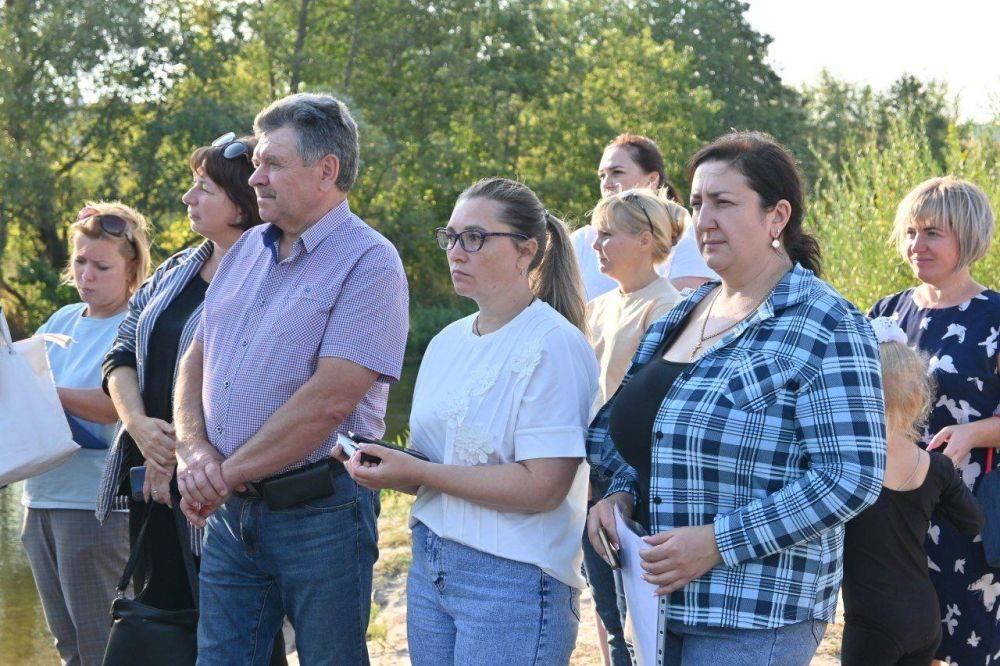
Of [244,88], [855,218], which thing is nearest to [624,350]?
[855,218]

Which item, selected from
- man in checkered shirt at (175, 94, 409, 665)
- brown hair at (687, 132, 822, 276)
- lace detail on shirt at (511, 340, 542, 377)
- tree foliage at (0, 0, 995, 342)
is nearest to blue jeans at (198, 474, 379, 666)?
man in checkered shirt at (175, 94, 409, 665)

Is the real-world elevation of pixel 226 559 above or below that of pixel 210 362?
below

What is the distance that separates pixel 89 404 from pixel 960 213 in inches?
126

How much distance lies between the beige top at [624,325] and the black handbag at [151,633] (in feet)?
5.02

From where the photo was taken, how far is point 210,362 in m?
3.16

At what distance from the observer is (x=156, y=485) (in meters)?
3.37

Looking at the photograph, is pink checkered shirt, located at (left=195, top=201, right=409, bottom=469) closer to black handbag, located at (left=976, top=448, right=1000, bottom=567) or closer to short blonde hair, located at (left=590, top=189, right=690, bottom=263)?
short blonde hair, located at (left=590, top=189, right=690, bottom=263)

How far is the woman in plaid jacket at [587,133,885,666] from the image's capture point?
2.27m

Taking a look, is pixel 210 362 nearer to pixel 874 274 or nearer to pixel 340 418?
pixel 340 418

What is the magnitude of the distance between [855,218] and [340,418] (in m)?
5.82

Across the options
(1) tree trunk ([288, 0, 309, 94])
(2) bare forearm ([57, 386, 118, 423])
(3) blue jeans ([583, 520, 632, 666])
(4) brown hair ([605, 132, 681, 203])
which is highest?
(1) tree trunk ([288, 0, 309, 94])

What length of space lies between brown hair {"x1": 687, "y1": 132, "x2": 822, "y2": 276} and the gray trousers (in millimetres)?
2652

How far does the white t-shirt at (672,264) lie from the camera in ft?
14.5

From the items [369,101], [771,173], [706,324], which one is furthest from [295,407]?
[369,101]
